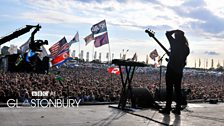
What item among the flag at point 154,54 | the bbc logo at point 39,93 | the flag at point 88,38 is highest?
the flag at point 88,38

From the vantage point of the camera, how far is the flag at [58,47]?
3022 centimetres

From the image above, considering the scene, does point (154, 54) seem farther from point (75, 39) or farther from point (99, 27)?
point (99, 27)

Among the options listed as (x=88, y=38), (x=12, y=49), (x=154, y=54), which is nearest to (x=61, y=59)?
(x=88, y=38)

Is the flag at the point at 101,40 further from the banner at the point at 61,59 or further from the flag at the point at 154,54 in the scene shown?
the flag at the point at 154,54

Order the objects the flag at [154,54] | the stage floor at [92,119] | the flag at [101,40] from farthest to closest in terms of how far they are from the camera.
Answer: the flag at [154,54] < the flag at [101,40] < the stage floor at [92,119]

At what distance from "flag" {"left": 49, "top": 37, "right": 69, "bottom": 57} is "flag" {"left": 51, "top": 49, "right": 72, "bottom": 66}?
0.32m

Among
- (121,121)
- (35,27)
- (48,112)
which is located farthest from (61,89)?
(35,27)

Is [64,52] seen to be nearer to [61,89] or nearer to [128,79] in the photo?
[61,89]

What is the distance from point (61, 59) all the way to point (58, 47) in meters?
1.57

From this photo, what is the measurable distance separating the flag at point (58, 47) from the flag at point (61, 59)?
0.32 meters

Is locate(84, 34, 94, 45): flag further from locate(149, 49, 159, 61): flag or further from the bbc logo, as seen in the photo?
the bbc logo

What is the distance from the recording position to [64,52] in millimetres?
30172

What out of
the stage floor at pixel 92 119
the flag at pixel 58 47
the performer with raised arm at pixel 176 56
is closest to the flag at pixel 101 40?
the flag at pixel 58 47

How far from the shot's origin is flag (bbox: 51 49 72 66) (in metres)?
29.5
